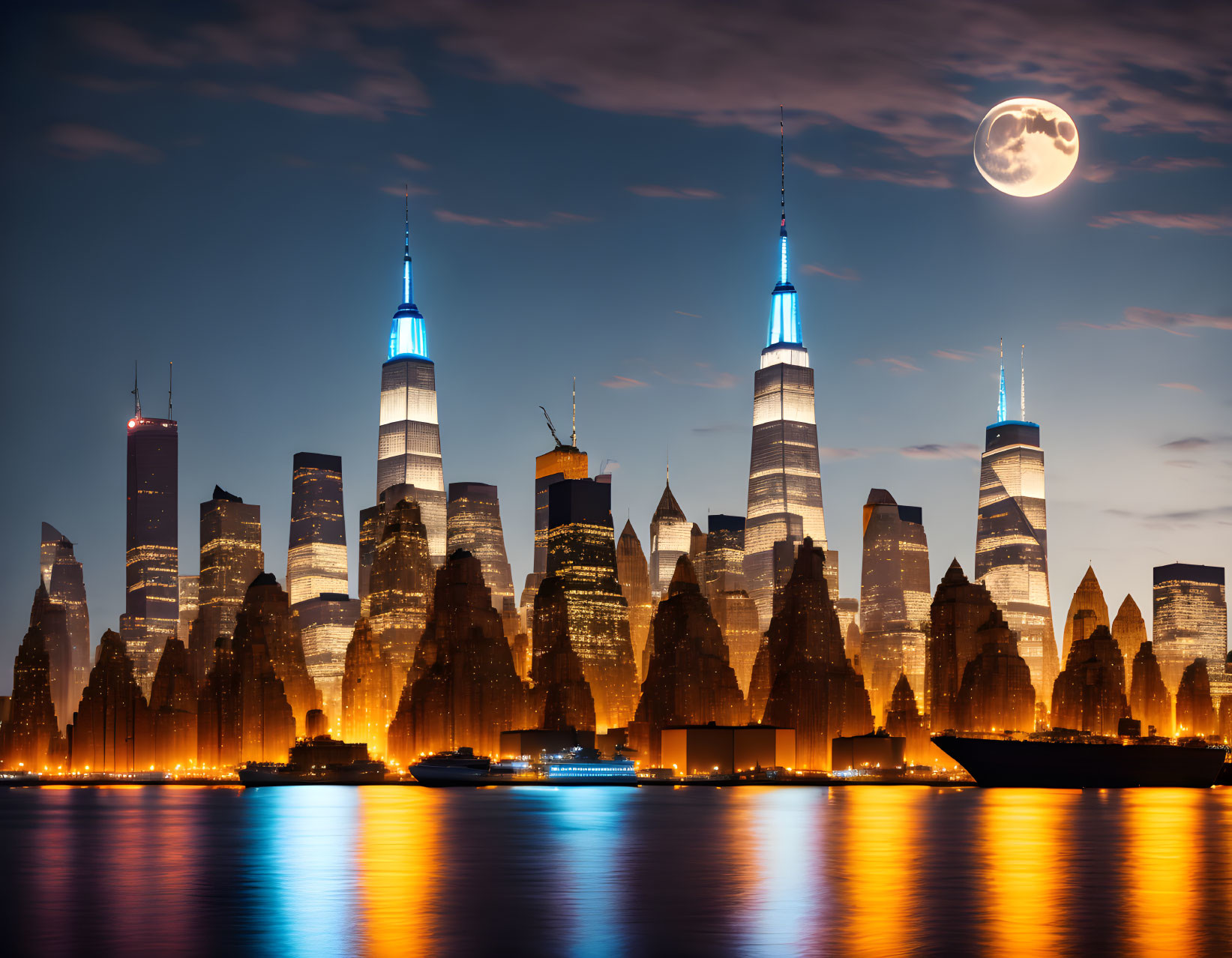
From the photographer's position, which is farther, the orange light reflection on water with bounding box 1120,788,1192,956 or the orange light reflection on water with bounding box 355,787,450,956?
the orange light reflection on water with bounding box 1120,788,1192,956

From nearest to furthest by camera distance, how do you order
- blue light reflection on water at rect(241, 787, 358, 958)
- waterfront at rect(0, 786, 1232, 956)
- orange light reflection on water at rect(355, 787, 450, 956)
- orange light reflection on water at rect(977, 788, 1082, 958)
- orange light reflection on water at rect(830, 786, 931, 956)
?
blue light reflection on water at rect(241, 787, 358, 958), orange light reflection on water at rect(355, 787, 450, 956), waterfront at rect(0, 786, 1232, 956), orange light reflection on water at rect(977, 788, 1082, 958), orange light reflection on water at rect(830, 786, 931, 956)

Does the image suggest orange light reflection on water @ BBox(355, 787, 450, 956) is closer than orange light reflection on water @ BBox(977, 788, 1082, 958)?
Yes

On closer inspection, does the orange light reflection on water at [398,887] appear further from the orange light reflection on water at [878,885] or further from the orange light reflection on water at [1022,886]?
the orange light reflection on water at [1022,886]

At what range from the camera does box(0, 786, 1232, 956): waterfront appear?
5944 cm

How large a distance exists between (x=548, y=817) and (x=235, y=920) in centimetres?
12215

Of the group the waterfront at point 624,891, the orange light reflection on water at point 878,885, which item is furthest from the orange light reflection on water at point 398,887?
the orange light reflection on water at point 878,885

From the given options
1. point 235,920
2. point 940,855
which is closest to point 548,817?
point 940,855

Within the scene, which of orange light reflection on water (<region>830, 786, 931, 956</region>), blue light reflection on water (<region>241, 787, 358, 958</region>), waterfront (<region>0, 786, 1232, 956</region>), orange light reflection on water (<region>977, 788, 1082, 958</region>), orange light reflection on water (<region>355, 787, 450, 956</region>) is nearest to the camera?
blue light reflection on water (<region>241, 787, 358, 958</region>)

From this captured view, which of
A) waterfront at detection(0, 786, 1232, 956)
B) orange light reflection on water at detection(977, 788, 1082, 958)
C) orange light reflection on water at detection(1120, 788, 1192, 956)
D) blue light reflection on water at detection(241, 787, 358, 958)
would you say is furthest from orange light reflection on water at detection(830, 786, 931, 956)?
blue light reflection on water at detection(241, 787, 358, 958)

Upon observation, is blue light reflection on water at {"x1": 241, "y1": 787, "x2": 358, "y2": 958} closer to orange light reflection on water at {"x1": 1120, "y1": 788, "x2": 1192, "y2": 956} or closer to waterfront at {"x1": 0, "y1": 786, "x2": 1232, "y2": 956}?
waterfront at {"x1": 0, "y1": 786, "x2": 1232, "y2": 956}

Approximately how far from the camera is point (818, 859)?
10362 cm

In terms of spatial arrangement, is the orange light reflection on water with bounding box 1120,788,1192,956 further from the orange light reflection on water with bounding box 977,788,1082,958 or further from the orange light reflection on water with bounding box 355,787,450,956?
the orange light reflection on water with bounding box 355,787,450,956

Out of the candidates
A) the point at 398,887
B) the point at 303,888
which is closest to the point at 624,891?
the point at 398,887

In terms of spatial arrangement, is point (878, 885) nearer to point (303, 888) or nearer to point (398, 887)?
point (398, 887)
